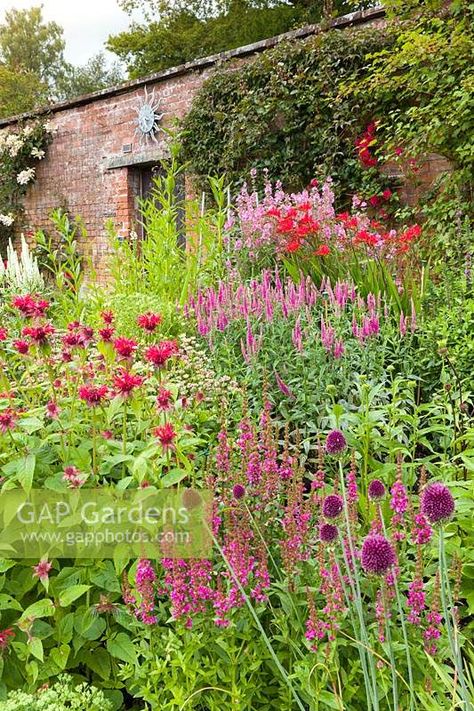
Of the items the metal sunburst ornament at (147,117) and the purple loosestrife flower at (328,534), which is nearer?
the purple loosestrife flower at (328,534)

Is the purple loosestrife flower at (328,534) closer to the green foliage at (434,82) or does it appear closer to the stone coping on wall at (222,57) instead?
the green foliage at (434,82)

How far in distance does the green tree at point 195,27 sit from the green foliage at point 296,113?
1044cm

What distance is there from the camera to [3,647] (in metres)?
1.48

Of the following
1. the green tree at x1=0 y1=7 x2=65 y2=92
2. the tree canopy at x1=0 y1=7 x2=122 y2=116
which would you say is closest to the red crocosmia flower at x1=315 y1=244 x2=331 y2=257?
the tree canopy at x1=0 y1=7 x2=122 y2=116

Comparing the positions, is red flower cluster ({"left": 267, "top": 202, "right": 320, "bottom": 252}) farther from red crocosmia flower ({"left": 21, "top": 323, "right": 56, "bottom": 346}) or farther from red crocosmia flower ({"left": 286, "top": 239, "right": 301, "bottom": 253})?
red crocosmia flower ({"left": 21, "top": 323, "right": 56, "bottom": 346})

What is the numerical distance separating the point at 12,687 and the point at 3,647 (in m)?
0.14

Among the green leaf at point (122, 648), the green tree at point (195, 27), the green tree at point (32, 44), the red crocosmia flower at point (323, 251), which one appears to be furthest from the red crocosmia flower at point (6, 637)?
the green tree at point (32, 44)

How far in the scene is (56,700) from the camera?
4.28ft

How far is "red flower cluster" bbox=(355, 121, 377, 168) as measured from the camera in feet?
19.9

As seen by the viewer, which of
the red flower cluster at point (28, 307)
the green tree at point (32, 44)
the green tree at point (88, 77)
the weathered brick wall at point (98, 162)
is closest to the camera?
the red flower cluster at point (28, 307)

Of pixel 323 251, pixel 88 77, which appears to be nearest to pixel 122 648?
pixel 323 251

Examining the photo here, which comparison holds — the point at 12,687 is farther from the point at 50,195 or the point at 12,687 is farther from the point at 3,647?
the point at 50,195

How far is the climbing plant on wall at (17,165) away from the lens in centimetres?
1072

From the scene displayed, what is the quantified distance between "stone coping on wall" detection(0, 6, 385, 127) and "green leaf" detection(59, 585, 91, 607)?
6100 mm
